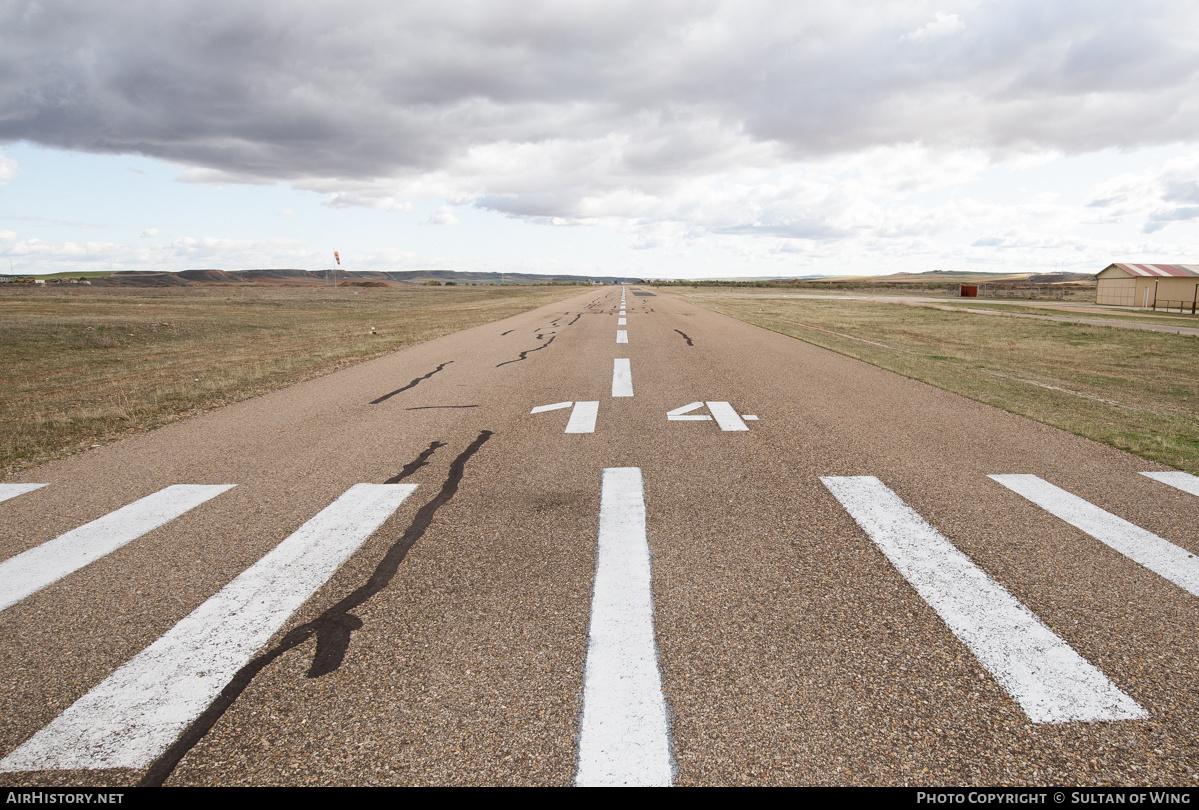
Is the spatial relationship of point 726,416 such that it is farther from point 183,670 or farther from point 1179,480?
point 183,670

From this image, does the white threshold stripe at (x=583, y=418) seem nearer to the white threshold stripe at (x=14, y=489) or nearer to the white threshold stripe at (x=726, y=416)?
the white threshold stripe at (x=726, y=416)

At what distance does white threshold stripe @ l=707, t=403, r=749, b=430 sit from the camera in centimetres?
719

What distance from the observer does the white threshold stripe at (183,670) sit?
229 cm

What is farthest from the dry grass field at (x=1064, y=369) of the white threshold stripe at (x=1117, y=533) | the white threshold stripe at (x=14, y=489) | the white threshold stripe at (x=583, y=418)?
the white threshold stripe at (x=14, y=489)

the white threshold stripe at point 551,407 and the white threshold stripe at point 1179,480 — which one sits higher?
the white threshold stripe at point 551,407

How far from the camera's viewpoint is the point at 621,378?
422 inches

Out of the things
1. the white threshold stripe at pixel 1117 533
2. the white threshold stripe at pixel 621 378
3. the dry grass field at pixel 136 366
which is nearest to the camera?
the white threshold stripe at pixel 1117 533

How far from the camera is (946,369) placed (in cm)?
1223

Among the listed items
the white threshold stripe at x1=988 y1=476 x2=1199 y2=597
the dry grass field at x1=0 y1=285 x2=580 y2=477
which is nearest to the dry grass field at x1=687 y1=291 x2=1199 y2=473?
the white threshold stripe at x1=988 y1=476 x2=1199 y2=597

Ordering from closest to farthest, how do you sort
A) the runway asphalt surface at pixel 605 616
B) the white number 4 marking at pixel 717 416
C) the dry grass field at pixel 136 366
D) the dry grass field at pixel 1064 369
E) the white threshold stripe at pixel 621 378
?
the runway asphalt surface at pixel 605 616, the white number 4 marking at pixel 717 416, the dry grass field at pixel 1064 369, the dry grass field at pixel 136 366, the white threshold stripe at pixel 621 378

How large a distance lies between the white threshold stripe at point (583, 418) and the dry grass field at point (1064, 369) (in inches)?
165

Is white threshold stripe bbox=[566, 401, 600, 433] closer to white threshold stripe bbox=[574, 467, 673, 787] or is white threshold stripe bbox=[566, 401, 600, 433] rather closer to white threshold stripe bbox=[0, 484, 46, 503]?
white threshold stripe bbox=[574, 467, 673, 787]

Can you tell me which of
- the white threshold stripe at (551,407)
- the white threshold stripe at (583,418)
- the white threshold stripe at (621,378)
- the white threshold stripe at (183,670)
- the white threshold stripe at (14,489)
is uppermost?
the white threshold stripe at (621,378)

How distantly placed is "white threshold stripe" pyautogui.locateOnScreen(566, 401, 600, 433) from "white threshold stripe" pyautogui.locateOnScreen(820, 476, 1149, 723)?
340 centimetres
